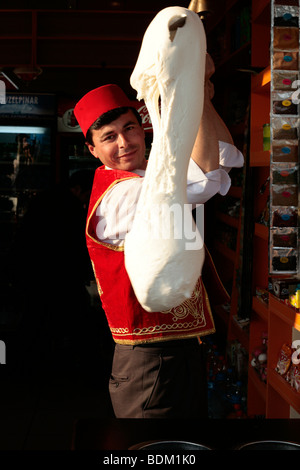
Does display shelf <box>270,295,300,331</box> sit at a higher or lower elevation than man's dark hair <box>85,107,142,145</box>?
lower

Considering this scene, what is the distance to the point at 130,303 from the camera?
1.56m

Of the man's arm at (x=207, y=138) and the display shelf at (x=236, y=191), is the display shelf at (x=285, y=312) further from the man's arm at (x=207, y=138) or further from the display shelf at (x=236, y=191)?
the display shelf at (x=236, y=191)

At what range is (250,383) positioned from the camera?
3117mm

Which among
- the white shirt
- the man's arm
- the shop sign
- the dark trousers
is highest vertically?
the shop sign

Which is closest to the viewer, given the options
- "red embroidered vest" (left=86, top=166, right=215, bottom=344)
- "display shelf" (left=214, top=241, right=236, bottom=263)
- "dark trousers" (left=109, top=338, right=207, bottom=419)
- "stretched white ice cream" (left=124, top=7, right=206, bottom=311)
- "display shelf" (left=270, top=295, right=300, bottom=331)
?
"stretched white ice cream" (left=124, top=7, right=206, bottom=311)

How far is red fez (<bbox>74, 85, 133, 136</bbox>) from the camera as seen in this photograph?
1.47 m

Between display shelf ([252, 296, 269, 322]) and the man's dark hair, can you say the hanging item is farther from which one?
display shelf ([252, 296, 269, 322])

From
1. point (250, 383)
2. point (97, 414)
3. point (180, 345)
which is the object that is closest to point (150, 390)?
point (180, 345)

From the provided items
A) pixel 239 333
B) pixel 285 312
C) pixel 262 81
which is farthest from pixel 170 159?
pixel 239 333

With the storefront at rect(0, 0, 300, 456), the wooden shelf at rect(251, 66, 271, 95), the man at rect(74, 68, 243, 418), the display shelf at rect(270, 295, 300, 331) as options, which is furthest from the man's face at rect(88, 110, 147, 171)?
the wooden shelf at rect(251, 66, 271, 95)

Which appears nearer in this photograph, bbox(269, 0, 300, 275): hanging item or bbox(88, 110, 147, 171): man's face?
bbox(88, 110, 147, 171): man's face

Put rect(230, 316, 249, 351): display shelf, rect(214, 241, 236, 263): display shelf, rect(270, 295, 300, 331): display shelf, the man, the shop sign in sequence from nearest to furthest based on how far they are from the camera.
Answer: the man → rect(270, 295, 300, 331): display shelf → rect(230, 316, 249, 351): display shelf → rect(214, 241, 236, 263): display shelf → the shop sign

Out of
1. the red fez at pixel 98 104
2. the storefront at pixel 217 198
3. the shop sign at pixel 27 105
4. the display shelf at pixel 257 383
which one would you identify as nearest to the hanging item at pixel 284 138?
the storefront at pixel 217 198
